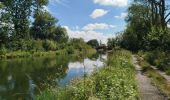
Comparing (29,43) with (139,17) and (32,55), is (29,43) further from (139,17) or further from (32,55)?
(139,17)

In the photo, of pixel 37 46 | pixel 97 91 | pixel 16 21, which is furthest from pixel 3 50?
pixel 97 91

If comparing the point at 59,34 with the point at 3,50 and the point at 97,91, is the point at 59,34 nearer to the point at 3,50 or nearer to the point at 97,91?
the point at 3,50

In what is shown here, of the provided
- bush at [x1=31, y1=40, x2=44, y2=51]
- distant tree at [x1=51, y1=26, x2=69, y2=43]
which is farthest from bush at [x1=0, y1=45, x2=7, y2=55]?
distant tree at [x1=51, y1=26, x2=69, y2=43]

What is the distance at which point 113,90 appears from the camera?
11250 mm

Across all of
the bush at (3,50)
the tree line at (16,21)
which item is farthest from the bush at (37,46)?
the bush at (3,50)

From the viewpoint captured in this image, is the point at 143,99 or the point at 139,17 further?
the point at 139,17

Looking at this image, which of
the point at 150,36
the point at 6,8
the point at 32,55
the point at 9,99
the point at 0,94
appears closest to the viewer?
the point at 9,99

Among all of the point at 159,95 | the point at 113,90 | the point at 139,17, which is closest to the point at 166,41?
the point at 159,95

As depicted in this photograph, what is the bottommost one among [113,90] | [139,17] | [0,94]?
[0,94]

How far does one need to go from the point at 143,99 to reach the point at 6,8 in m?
64.1

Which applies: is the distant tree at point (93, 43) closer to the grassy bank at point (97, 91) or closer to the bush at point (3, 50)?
the bush at point (3, 50)

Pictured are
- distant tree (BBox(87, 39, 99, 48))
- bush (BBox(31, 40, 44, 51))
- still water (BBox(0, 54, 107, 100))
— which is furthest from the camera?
distant tree (BBox(87, 39, 99, 48))

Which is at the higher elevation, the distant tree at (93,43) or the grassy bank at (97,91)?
the distant tree at (93,43)

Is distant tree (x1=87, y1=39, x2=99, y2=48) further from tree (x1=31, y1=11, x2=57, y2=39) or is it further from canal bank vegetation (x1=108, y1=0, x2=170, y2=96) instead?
canal bank vegetation (x1=108, y1=0, x2=170, y2=96)
